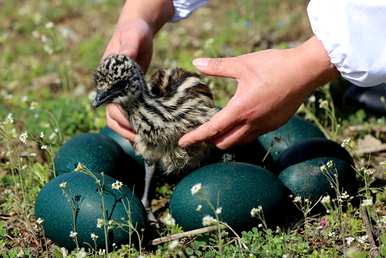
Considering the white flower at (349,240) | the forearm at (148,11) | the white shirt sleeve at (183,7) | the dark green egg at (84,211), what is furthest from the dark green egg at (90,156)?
the white flower at (349,240)

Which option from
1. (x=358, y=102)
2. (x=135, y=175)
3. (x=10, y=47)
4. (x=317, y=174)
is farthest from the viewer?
(x=10, y=47)

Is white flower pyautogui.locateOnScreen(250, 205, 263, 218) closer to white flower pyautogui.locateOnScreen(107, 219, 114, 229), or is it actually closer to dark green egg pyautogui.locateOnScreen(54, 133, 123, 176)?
white flower pyautogui.locateOnScreen(107, 219, 114, 229)

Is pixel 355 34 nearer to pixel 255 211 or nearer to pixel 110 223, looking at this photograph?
pixel 255 211

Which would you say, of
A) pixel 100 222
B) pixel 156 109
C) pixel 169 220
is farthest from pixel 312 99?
pixel 100 222

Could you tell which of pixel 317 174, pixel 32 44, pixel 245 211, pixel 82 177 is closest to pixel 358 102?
pixel 317 174

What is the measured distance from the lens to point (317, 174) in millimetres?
4441

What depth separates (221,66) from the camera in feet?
13.8

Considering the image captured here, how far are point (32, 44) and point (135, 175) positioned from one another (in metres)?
3.46

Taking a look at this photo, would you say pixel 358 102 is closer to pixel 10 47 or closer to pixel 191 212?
pixel 191 212

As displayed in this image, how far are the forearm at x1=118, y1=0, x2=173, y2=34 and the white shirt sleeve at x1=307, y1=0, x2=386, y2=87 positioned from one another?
5.25ft

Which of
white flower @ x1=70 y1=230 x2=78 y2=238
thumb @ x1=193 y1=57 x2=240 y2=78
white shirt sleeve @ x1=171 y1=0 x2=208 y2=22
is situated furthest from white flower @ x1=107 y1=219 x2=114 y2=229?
white shirt sleeve @ x1=171 y1=0 x2=208 y2=22

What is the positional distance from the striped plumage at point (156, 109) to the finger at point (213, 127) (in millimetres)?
169

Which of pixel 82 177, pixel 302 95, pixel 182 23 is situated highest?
pixel 302 95

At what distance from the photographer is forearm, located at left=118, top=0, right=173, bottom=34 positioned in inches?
203
